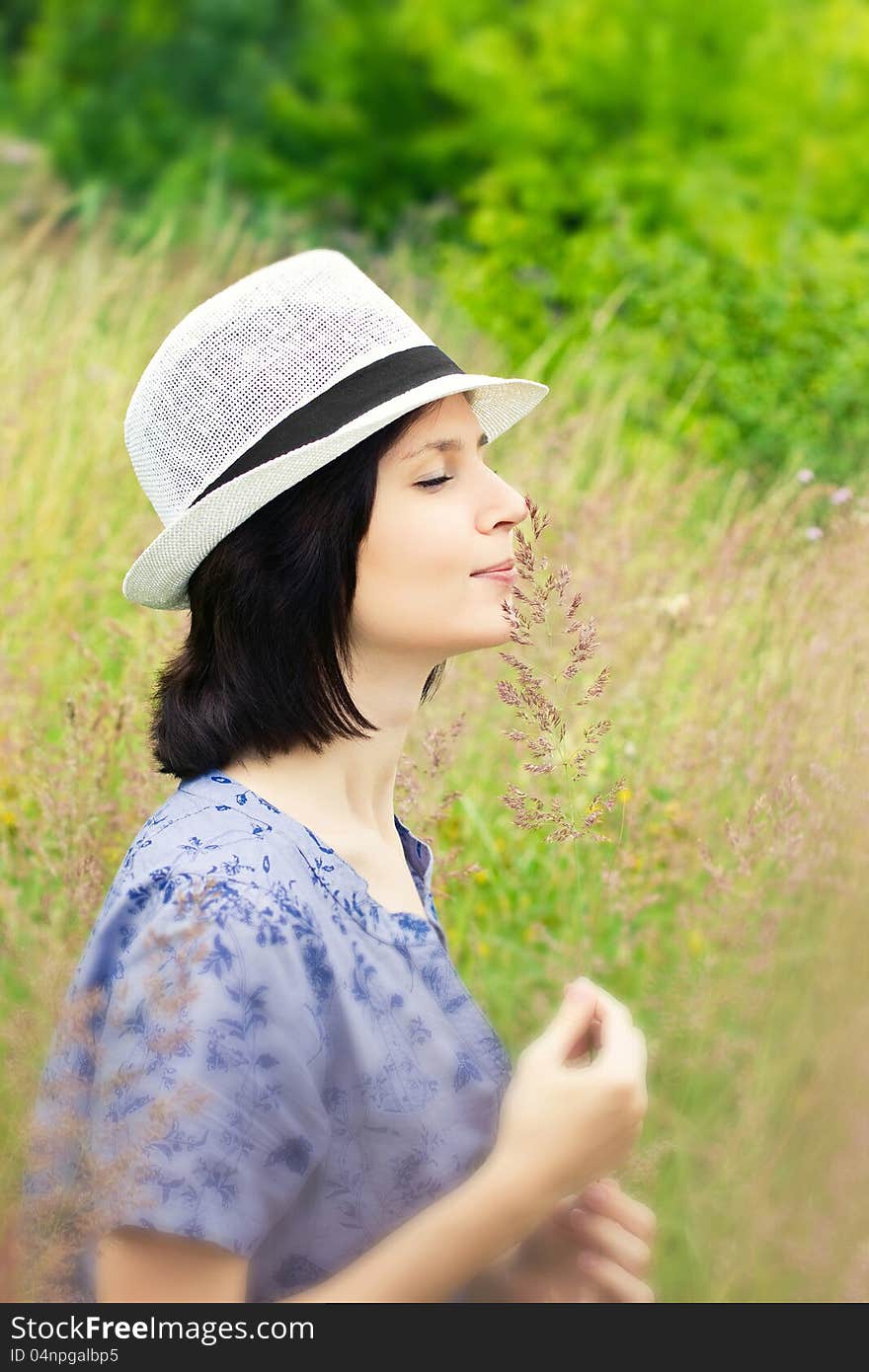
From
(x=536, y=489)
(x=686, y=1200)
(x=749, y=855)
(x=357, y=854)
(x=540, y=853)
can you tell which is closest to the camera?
(x=686, y=1200)

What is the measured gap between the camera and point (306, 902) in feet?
3.79

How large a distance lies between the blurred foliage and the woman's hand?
4087 mm

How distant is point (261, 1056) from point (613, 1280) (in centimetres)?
33

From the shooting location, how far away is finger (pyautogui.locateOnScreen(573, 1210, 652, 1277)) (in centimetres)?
111

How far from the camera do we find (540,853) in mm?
2652

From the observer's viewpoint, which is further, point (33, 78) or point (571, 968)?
point (33, 78)

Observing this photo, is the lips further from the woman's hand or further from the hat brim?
the woman's hand

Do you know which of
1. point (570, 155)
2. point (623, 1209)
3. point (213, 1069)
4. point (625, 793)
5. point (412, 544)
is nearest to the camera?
point (213, 1069)

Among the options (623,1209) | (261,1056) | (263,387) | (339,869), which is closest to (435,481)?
(263,387)

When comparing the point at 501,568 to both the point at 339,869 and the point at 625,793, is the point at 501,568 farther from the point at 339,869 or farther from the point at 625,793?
the point at 625,793
